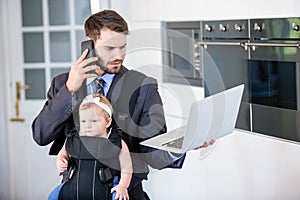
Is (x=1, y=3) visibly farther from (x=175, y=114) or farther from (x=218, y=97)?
(x=218, y=97)

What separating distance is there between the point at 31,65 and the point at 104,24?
5.75 feet

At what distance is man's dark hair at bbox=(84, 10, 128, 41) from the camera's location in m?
1.56

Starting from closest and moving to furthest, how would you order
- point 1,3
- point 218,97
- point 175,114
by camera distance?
1. point 218,97
2. point 175,114
3. point 1,3

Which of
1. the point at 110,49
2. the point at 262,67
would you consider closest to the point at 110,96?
Result: the point at 110,49

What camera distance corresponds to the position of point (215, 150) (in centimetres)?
213

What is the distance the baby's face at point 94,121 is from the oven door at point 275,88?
682mm

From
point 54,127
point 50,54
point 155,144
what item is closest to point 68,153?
point 54,127

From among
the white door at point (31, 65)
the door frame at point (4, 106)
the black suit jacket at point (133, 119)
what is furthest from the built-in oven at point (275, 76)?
the door frame at point (4, 106)

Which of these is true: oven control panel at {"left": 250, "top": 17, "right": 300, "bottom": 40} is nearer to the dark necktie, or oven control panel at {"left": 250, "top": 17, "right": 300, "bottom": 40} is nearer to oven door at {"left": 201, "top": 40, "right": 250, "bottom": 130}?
oven door at {"left": 201, "top": 40, "right": 250, "bottom": 130}

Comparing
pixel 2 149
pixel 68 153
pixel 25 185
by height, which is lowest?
pixel 25 185

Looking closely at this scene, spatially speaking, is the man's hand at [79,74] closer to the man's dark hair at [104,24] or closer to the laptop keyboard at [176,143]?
the man's dark hair at [104,24]

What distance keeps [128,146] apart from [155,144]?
12 centimetres

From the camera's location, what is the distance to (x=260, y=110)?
195 centimetres

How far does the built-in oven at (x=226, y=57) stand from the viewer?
6.47ft
